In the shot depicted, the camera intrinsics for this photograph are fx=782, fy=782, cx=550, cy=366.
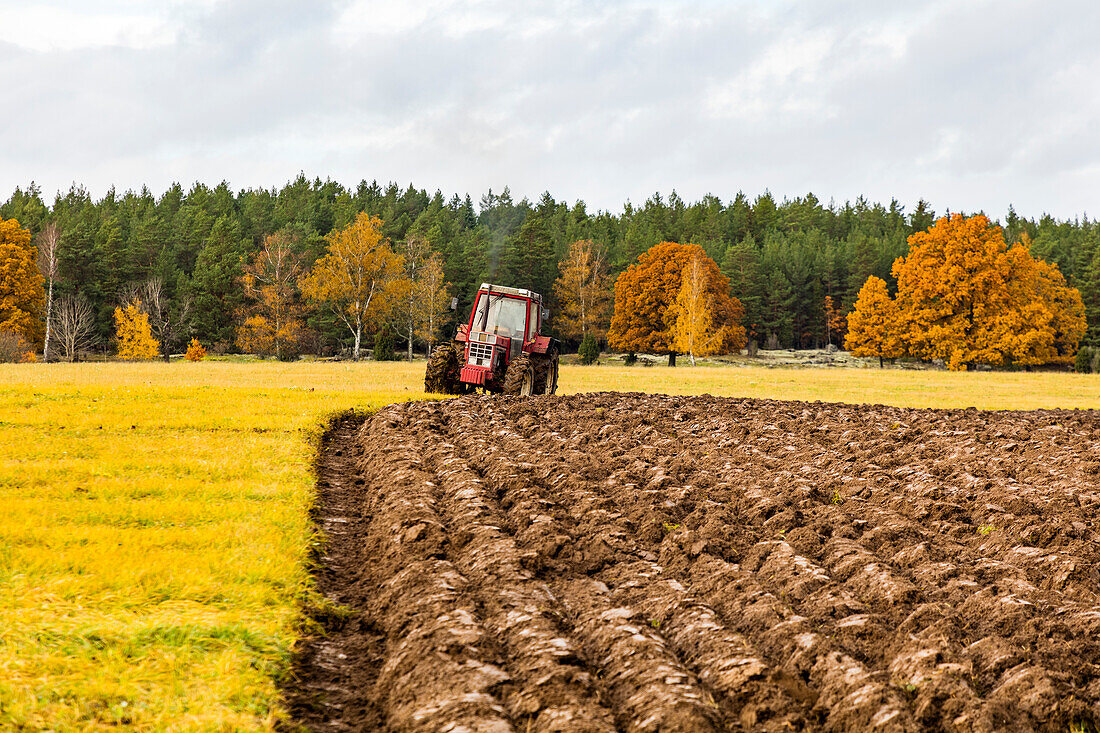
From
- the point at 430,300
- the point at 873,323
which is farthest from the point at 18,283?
the point at 873,323

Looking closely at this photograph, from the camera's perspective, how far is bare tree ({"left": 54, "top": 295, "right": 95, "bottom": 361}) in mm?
49375

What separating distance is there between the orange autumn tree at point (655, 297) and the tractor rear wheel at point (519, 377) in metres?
38.8

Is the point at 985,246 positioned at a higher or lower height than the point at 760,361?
higher

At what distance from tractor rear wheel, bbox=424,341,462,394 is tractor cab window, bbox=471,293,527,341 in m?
1.18

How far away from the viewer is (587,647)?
4.32 meters

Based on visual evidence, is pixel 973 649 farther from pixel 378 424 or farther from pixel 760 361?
pixel 760 361

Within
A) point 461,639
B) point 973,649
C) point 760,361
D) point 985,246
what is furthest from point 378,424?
point 760,361

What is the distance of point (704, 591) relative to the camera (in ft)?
17.0

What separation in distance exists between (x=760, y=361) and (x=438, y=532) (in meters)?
57.4

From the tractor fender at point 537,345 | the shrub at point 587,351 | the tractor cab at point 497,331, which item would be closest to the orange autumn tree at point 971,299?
the shrub at point 587,351

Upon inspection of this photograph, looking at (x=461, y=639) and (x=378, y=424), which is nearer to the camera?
(x=461, y=639)

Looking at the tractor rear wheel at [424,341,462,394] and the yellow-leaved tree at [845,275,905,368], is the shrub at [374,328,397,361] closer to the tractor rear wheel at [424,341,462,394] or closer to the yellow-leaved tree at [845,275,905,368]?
the tractor rear wheel at [424,341,462,394]

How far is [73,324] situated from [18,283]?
23.5 ft

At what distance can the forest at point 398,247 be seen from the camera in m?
62.1
